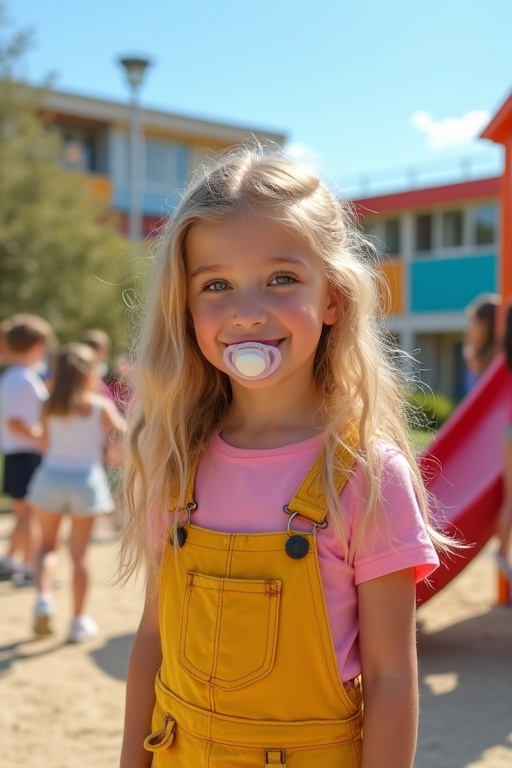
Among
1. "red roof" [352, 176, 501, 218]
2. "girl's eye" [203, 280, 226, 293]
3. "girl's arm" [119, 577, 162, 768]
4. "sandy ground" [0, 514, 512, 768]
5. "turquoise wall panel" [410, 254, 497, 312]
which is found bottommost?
"sandy ground" [0, 514, 512, 768]

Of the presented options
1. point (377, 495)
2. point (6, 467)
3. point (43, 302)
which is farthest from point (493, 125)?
point (43, 302)

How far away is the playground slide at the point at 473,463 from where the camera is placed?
4832 millimetres

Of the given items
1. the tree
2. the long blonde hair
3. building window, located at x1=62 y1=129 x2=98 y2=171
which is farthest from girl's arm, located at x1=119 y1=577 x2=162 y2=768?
building window, located at x1=62 y1=129 x2=98 y2=171

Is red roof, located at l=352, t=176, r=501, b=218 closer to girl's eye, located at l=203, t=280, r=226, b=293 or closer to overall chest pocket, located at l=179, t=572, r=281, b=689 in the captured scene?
girl's eye, located at l=203, t=280, r=226, b=293

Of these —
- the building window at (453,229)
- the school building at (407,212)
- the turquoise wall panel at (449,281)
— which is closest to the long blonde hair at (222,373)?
the school building at (407,212)

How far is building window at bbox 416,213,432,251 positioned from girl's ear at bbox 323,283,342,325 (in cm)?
2602

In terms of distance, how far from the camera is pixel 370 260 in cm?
203

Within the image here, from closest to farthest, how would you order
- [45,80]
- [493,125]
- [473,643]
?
[473,643] < [493,125] < [45,80]

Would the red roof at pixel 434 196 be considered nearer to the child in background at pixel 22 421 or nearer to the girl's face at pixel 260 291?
the child in background at pixel 22 421

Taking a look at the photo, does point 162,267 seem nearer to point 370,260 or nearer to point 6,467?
point 370,260

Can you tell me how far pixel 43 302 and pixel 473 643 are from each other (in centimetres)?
1585

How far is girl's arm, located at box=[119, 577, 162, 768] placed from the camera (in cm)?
187

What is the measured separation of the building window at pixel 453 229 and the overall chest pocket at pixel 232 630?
25.7m

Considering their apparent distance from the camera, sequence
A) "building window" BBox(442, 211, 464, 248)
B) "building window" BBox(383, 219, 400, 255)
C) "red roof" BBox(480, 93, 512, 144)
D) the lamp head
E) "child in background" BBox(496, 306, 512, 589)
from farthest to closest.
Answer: "building window" BBox(383, 219, 400, 255), "building window" BBox(442, 211, 464, 248), the lamp head, "red roof" BBox(480, 93, 512, 144), "child in background" BBox(496, 306, 512, 589)
